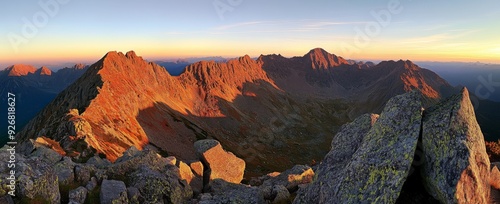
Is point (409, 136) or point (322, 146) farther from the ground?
point (409, 136)

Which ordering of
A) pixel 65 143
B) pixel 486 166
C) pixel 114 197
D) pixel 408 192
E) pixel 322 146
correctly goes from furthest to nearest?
1. pixel 322 146
2. pixel 65 143
3. pixel 114 197
4. pixel 408 192
5. pixel 486 166

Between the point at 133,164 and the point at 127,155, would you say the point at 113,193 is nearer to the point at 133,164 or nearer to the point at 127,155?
the point at 133,164

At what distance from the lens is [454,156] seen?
50.0 ft

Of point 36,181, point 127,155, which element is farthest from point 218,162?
point 36,181

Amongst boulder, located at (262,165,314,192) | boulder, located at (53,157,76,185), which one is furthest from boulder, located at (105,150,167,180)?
boulder, located at (262,165,314,192)

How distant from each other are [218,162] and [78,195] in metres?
21.0

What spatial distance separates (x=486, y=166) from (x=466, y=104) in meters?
3.79

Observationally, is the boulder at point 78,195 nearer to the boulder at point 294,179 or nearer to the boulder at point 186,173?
the boulder at point 186,173

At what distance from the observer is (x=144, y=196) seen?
2298 centimetres

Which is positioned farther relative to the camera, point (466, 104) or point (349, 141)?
point (349, 141)

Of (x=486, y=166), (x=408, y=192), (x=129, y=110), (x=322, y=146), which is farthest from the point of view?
(x=322, y=146)

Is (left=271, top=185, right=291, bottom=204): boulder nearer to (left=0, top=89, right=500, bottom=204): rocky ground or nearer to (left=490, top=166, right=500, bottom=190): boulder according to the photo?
(left=0, top=89, right=500, bottom=204): rocky ground

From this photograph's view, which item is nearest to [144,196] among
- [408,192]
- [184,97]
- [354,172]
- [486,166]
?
[354,172]

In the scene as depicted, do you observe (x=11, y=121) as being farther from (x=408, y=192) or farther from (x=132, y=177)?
(x=408, y=192)
